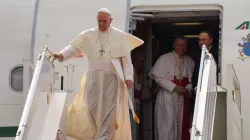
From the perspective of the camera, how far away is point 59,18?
832cm

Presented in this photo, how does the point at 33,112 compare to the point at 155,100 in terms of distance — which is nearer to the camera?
the point at 33,112

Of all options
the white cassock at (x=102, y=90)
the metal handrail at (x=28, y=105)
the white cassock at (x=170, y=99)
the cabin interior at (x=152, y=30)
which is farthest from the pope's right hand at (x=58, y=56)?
the white cassock at (x=170, y=99)

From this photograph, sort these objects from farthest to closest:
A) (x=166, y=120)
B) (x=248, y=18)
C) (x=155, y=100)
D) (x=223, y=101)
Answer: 1. (x=155, y=100)
2. (x=166, y=120)
3. (x=248, y=18)
4. (x=223, y=101)

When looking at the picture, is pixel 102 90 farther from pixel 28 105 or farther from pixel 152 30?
pixel 152 30

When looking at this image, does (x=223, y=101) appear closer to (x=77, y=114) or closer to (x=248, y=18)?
(x=248, y=18)

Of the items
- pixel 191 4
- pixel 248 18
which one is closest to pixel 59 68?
pixel 191 4

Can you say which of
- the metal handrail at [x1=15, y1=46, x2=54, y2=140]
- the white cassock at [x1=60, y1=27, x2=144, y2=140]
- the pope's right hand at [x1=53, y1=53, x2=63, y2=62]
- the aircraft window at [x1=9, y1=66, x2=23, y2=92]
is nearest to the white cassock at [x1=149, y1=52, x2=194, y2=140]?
the white cassock at [x1=60, y1=27, x2=144, y2=140]

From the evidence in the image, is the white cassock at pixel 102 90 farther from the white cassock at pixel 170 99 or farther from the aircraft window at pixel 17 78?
the aircraft window at pixel 17 78

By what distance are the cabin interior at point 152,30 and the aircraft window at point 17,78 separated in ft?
6.05

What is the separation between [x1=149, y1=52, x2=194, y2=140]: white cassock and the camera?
8.31 metres

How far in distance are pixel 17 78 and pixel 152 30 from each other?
2.68 m

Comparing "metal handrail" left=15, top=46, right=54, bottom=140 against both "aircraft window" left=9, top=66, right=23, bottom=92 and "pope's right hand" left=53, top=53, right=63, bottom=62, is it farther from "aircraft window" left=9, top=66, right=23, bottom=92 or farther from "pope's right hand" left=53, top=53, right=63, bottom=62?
"aircraft window" left=9, top=66, right=23, bottom=92

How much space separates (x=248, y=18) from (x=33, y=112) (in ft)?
11.6

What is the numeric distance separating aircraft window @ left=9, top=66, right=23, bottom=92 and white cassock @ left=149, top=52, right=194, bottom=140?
6.68 feet
